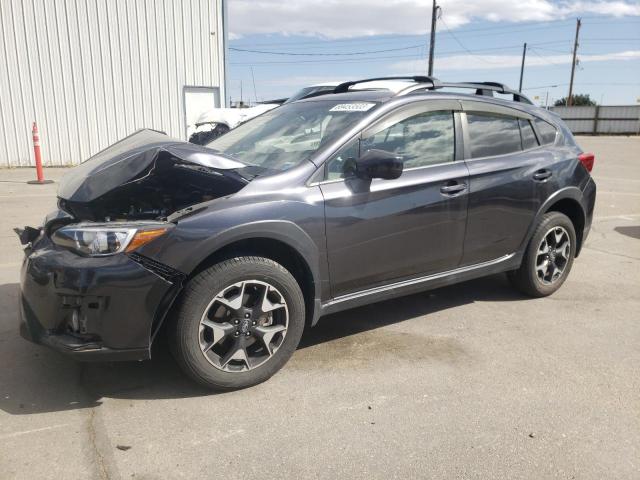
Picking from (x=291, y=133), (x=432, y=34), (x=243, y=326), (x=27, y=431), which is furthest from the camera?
(x=432, y=34)

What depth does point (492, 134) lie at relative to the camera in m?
4.23

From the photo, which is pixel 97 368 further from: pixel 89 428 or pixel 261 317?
pixel 261 317

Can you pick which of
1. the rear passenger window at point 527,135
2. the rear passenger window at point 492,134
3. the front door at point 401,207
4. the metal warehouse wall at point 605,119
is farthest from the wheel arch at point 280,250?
the metal warehouse wall at point 605,119

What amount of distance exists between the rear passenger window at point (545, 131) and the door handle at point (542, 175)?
30 centimetres

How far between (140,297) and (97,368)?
89 centimetres

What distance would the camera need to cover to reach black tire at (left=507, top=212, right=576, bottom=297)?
4473mm

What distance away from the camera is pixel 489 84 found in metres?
4.76

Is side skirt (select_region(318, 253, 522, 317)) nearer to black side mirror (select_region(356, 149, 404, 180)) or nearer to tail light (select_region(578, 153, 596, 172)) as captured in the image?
black side mirror (select_region(356, 149, 404, 180))

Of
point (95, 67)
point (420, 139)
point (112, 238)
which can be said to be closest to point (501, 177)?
point (420, 139)

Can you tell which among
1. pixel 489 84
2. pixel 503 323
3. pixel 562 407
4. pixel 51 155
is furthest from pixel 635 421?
pixel 51 155

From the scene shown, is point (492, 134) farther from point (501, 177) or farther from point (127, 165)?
point (127, 165)

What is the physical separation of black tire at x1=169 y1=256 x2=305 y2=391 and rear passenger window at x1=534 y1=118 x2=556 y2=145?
106 inches

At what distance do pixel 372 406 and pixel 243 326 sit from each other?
33.0 inches

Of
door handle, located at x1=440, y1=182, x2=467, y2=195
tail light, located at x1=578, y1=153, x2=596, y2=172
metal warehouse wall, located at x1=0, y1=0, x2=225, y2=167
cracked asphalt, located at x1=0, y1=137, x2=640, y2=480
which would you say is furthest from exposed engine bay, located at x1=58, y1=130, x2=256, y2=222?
metal warehouse wall, located at x1=0, y1=0, x2=225, y2=167
